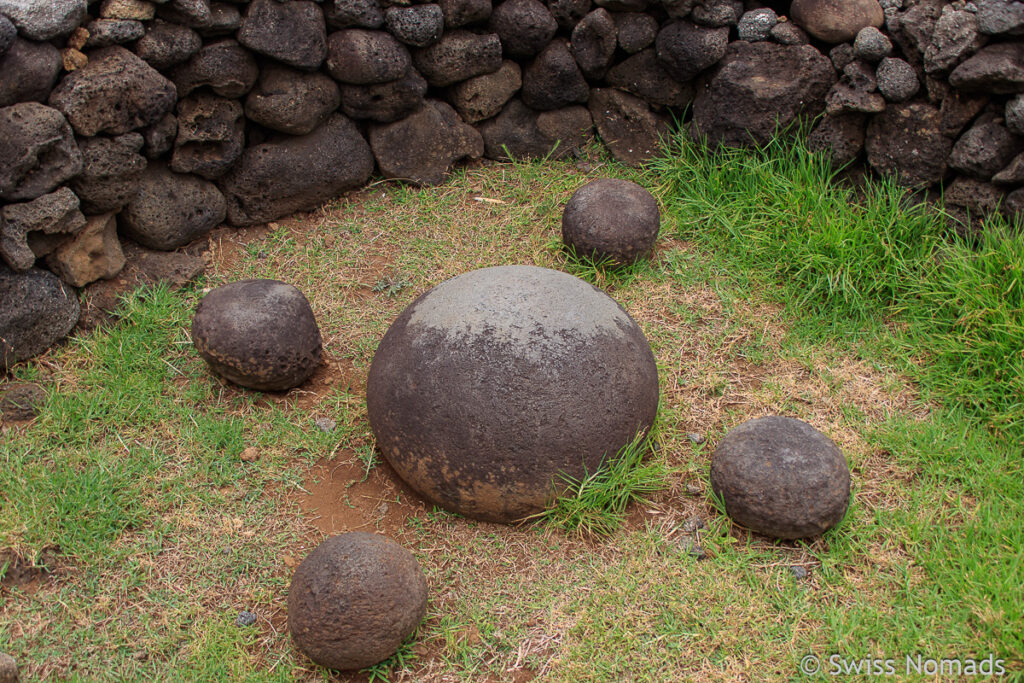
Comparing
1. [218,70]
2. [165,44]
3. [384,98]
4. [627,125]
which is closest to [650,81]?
[627,125]

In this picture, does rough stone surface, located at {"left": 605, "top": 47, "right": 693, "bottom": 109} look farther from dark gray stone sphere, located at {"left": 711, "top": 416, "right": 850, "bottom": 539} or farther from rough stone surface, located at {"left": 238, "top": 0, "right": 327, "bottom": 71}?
dark gray stone sphere, located at {"left": 711, "top": 416, "right": 850, "bottom": 539}

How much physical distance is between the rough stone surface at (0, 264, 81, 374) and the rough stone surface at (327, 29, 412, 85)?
6.05 feet

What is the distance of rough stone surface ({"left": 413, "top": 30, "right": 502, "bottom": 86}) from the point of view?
522cm

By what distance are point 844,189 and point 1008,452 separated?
182 cm

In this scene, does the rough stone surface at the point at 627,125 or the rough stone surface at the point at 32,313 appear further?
the rough stone surface at the point at 627,125

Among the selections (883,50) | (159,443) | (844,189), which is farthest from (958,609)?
(159,443)

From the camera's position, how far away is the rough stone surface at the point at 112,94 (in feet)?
13.3

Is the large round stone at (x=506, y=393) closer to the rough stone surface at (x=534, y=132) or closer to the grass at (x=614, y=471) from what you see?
the grass at (x=614, y=471)

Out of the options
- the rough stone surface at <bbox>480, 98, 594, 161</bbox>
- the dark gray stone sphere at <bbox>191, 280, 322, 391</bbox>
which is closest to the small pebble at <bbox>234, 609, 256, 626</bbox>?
the dark gray stone sphere at <bbox>191, 280, 322, 391</bbox>

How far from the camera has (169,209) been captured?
4.71 metres

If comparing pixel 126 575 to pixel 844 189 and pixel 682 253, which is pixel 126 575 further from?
pixel 844 189

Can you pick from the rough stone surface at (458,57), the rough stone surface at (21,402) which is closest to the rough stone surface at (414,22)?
the rough stone surface at (458,57)

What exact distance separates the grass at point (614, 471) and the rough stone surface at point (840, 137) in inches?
5.6

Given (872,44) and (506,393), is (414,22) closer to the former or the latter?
(872,44)
